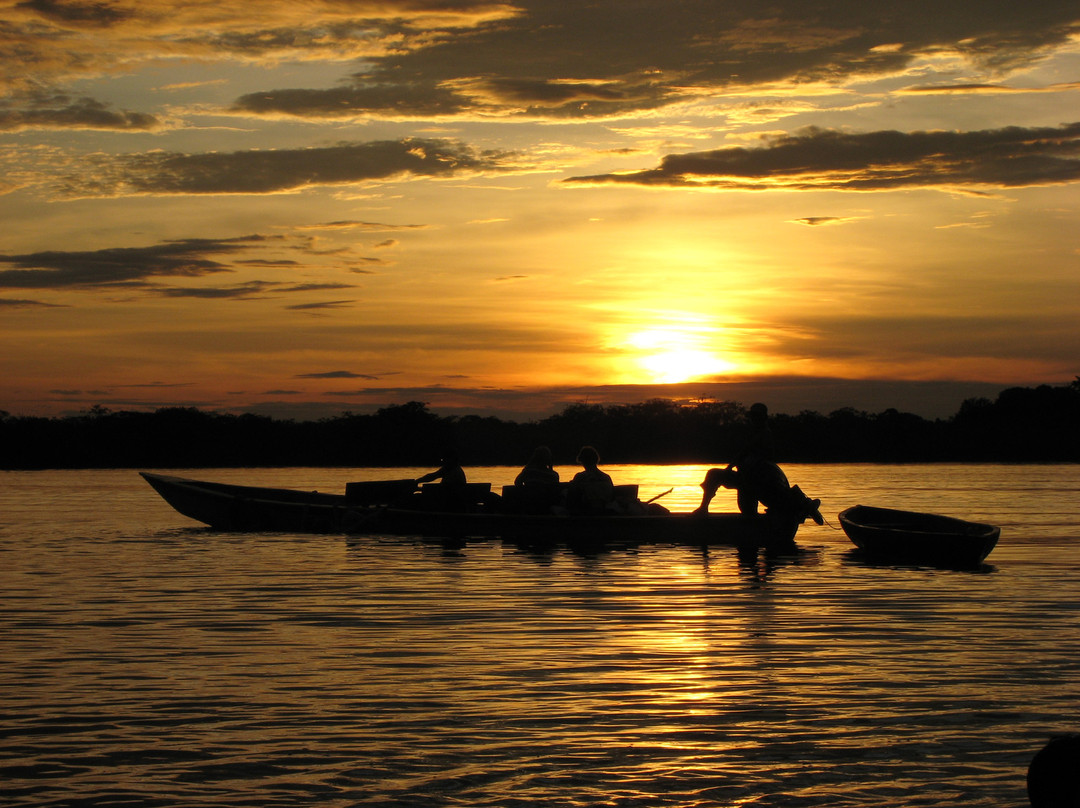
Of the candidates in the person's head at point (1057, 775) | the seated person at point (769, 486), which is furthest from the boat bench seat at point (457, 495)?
the person's head at point (1057, 775)

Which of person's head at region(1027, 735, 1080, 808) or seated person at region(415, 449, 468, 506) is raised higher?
seated person at region(415, 449, 468, 506)

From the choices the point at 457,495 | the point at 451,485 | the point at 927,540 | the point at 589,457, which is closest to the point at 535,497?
the point at 589,457

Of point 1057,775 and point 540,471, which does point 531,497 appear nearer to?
point 540,471

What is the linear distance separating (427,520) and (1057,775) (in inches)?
759

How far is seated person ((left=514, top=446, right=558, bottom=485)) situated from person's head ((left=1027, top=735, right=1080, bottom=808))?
1796 centimetres

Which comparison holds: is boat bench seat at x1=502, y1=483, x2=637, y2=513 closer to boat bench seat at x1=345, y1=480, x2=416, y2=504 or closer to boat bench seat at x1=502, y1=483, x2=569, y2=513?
boat bench seat at x1=502, y1=483, x2=569, y2=513

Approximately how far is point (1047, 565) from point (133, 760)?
55.2 feet

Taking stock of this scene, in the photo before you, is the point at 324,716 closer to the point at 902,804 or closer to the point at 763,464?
the point at 902,804

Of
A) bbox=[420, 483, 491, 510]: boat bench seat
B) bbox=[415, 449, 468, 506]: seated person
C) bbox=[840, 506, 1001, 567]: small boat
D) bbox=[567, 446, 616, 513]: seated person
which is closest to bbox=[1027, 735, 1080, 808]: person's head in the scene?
bbox=[840, 506, 1001, 567]: small boat

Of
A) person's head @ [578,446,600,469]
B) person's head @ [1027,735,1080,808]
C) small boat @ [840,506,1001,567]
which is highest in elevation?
person's head @ [578,446,600,469]

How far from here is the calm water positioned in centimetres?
610

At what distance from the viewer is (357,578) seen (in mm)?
17188

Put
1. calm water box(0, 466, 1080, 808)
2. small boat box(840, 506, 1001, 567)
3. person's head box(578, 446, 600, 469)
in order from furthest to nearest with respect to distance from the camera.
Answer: person's head box(578, 446, 600, 469)
small boat box(840, 506, 1001, 567)
calm water box(0, 466, 1080, 808)

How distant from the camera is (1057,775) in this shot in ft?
13.9
